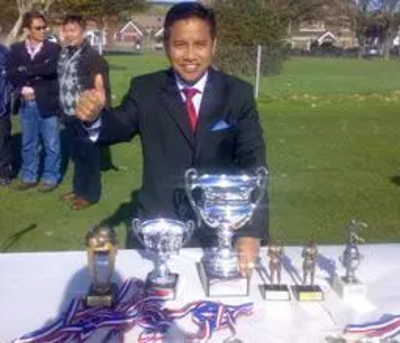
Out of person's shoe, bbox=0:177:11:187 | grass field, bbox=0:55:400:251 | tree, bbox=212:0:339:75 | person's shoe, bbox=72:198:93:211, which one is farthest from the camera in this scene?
tree, bbox=212:0:339:75

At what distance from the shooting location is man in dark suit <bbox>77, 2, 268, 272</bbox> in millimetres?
2801

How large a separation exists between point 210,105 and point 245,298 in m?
0.80

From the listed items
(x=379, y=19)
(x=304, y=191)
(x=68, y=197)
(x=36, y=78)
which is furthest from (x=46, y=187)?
(x=379, y=19)

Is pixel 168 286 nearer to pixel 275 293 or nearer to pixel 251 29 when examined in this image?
pixel 275 293

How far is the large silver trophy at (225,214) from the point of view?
240cm

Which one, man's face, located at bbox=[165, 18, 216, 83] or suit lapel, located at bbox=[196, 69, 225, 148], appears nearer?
man's face, located at bbox=[165, 18, 216, 83]

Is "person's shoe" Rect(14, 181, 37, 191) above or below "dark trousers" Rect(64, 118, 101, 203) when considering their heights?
below

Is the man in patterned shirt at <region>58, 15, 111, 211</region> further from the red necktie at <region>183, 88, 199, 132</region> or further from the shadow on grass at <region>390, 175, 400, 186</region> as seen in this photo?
the red necktie at <region>183, 88, 199, 132</region>

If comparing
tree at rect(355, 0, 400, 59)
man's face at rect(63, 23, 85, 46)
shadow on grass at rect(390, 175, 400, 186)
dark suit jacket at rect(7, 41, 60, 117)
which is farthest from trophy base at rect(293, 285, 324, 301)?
tree at rect(355, 0, 400, 59)

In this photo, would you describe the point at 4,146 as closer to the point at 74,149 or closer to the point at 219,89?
the point at 74,149

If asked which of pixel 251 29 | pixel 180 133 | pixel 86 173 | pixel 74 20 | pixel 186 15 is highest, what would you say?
pixel 186 15

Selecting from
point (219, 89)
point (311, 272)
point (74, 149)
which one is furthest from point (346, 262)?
point (74, 149)

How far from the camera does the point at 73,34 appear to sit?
6699 millimetres

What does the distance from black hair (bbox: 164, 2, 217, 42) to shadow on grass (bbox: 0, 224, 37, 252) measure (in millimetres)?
3502
